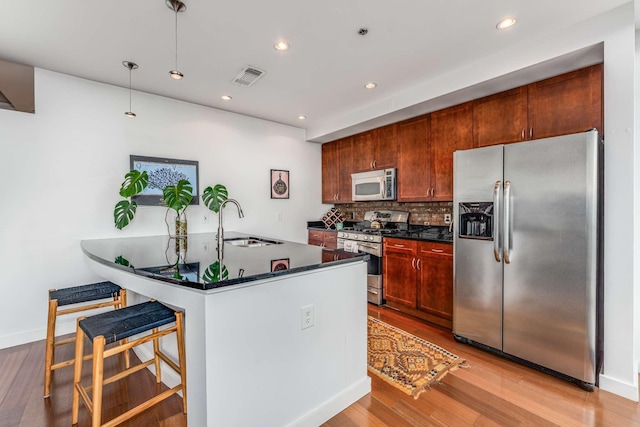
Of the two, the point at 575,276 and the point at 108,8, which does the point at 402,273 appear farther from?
the point at 108,8

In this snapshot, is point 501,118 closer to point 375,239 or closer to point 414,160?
point 414,160

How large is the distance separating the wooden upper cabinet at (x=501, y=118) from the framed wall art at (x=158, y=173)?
3.38 meters

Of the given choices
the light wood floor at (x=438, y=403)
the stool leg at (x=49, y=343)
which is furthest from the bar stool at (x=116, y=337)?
the stool leg at (x=49, y=343)

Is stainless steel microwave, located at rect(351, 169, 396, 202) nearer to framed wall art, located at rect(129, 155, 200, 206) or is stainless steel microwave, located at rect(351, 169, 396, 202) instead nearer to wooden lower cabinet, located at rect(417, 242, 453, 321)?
wooden lower cabinet, located at rect(417, 242, 453, 321)

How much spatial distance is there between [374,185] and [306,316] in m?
2.82

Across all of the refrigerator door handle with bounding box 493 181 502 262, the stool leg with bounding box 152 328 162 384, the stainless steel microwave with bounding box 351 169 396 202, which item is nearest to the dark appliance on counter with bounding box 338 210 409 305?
the stainless steel microwave with bounding box 351 169 396 202

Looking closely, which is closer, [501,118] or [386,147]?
[501,118]

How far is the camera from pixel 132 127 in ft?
10.8

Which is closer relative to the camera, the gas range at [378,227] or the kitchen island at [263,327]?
the kitchen island at [263,327]

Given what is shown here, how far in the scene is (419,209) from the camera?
3.95 meters

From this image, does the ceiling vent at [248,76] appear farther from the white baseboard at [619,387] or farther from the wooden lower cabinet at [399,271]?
the white baseboard at [619,387]

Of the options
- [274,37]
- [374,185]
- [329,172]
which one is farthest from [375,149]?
[274,37]

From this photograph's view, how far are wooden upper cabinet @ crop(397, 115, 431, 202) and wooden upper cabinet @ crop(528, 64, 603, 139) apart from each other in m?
1.10

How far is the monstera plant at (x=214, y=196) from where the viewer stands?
3670 mm
